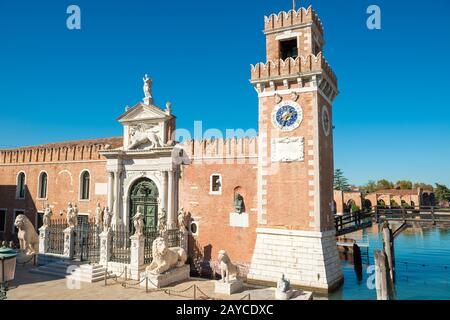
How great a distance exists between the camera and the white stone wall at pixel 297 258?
14.7m

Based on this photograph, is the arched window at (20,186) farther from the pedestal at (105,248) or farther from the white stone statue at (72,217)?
the pedestal at (105,248)

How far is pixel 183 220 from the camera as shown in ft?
62.4

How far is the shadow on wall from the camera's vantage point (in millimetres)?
25531

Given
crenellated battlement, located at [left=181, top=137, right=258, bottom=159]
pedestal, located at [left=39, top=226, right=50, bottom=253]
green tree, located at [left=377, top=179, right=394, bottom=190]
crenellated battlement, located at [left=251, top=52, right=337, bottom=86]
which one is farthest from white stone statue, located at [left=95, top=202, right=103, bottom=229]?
green tree, located at [left=377, top=179, right=394, bottom=190]

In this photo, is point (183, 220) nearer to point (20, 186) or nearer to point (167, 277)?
point (167, 277)

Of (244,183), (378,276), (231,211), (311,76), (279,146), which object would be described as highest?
(311,76)

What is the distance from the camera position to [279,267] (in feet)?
50.6

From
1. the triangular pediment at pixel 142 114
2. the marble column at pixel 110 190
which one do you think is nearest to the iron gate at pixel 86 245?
the marble column at pixel 110 190

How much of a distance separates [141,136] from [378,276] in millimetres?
14760

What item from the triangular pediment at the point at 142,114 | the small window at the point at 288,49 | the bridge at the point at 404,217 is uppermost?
the small window at the point at 288,49

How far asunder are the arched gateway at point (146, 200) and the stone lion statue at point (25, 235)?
17.5ft

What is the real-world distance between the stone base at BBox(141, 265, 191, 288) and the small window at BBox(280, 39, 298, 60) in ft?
37.9
